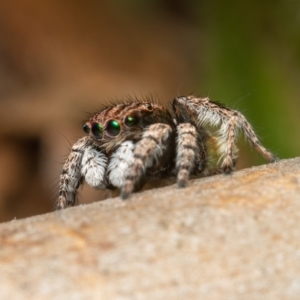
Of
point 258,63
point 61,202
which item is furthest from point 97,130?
point 258,63

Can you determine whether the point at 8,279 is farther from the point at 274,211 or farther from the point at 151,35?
the point at 151,35

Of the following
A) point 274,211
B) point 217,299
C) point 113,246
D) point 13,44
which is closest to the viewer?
point 217,299

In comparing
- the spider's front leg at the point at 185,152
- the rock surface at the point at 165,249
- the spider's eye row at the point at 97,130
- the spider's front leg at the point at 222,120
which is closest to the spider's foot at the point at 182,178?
the spider's front leg at the point at 185,152

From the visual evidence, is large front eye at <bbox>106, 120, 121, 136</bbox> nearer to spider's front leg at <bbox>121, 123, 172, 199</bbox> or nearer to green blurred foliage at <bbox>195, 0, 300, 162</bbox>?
spider's front leg at <bbox>121, 123, 172, 199</bbox>

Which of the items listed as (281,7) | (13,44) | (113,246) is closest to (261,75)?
(281,7)

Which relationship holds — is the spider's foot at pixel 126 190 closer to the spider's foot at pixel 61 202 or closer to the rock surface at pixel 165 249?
the rock surface at pixel 165 249

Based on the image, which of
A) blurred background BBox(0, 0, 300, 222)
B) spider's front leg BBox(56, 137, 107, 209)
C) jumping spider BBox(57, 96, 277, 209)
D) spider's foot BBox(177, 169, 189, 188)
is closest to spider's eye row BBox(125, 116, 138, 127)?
jumping spider BBox(57, 96, 277, 209)
